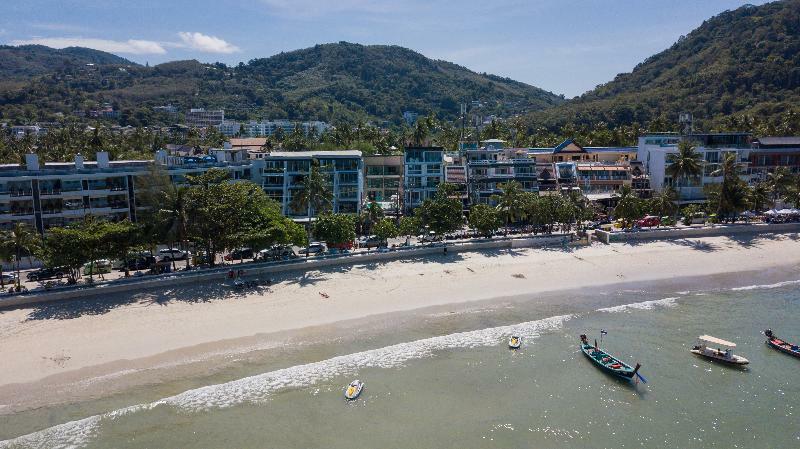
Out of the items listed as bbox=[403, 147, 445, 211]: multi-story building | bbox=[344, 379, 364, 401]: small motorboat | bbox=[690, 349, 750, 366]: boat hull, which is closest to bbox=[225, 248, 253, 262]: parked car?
bbox=[403, 147, 445, 211]: multi-story building

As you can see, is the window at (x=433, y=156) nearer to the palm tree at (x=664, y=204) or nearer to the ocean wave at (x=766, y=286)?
the palm tree at (x=664, y=204)

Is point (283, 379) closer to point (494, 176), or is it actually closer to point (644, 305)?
point (644, 305)

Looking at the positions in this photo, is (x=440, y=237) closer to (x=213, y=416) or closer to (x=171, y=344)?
(x=171, y=344)

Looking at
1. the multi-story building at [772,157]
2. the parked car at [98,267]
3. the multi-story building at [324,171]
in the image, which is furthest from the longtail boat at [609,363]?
the multi-story building at [772,157]

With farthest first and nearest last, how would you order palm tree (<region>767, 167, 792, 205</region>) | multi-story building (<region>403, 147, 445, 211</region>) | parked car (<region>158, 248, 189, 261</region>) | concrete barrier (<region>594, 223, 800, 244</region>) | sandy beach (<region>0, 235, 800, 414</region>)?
palm tree (<region>767, 167, 792, 205</region>) → multi-story building (<region>403, 147, 445, 211</region>) → concrete barrier (<region>594, 223, 800, 244</region>) → parked car (<region>158, 248, 189, 261</region>) → sandy beach (<region>0, 235, 800, 414</region>)

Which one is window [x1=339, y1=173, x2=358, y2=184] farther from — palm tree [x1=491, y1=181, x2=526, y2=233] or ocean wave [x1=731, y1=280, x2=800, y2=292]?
ocean wave [x1=731, y1=280, x2=800, y2=292]

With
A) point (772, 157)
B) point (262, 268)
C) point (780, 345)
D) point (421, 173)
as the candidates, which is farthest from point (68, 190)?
point (772, 157)
